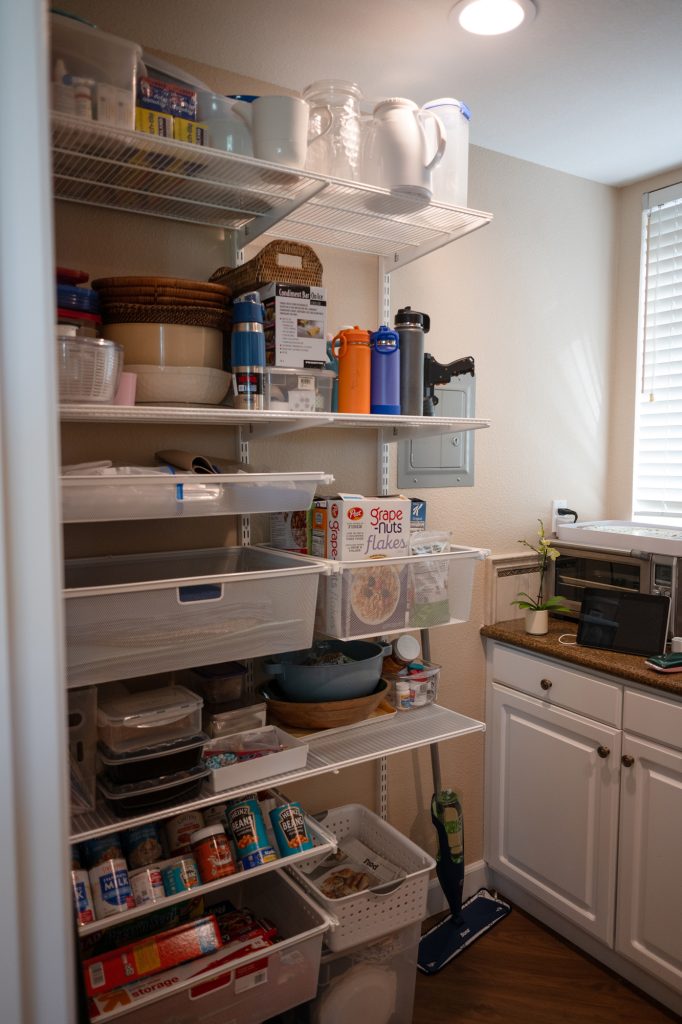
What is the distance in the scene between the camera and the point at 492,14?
5.07 ft

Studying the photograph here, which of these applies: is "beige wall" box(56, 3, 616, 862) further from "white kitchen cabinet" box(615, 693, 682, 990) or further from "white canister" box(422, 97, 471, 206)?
"white kitchen cabinet" box(615, 693, 682, 990)

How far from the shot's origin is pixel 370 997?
1636 millimetres

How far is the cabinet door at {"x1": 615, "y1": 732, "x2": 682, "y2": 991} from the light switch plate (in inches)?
34.7

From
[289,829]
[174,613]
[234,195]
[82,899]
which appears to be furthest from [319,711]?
[234,195]

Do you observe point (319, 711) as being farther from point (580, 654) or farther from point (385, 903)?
point (580, 654)

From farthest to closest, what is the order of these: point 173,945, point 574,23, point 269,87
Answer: point 269,87 < point 574,23 < point 173,945


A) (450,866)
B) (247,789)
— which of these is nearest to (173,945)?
(247,789)

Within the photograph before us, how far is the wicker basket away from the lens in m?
1.53

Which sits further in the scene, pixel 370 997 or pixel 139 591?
pixel 370 997

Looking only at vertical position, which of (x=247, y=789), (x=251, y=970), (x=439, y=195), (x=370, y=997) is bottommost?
(x=370, y=997)

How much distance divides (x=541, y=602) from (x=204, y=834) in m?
1.36

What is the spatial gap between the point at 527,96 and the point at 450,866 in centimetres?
216

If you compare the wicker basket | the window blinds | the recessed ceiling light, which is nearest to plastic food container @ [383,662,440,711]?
the wicker basket

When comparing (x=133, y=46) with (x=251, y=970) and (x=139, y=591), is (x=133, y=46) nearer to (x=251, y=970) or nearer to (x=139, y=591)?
(x=139, y=591)
